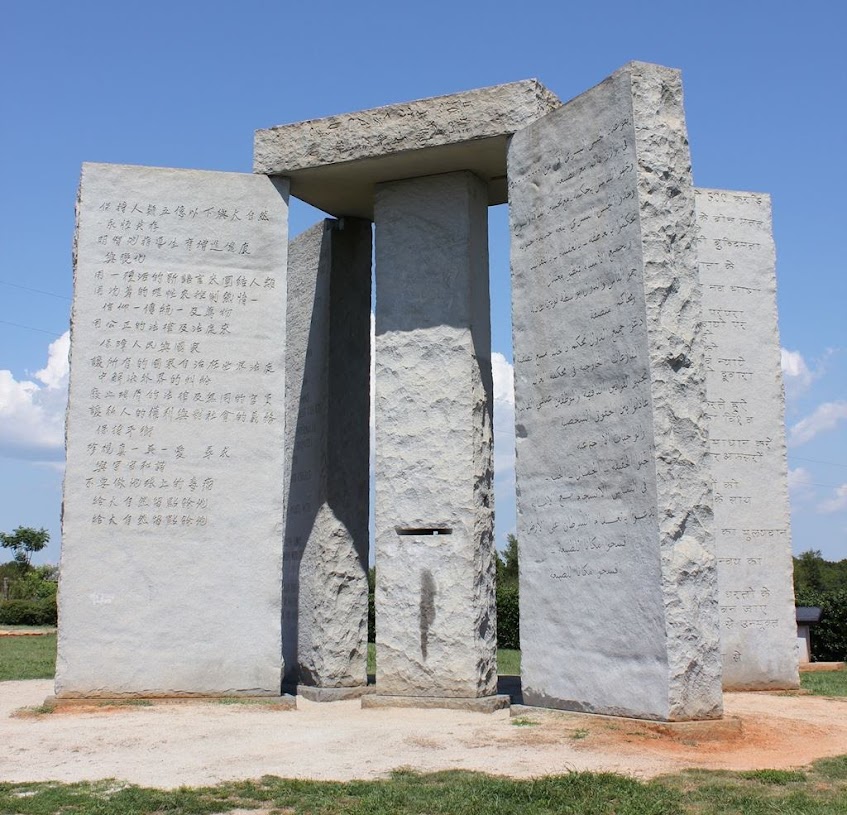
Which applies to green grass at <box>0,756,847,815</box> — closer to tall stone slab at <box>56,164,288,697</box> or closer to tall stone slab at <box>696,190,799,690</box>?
tall stone slab at <box>56,164,288,697</box>

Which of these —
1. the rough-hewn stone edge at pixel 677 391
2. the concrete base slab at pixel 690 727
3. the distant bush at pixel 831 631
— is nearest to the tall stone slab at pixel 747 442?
the rough-hewn stone edge at pixel 677 391

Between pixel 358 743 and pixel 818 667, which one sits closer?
pixel 358 743

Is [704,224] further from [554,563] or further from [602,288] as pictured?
[554,563]

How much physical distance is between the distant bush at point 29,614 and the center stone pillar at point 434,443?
56.6ft

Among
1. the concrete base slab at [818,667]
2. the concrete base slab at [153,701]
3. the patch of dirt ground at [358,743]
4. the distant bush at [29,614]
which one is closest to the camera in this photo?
the patch of dirt ground at [358,743]

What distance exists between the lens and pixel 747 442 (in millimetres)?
11031

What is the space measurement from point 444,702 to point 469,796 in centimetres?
407

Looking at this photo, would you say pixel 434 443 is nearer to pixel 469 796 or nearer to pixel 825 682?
pixel 469 796

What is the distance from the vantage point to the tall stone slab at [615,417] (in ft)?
23.9

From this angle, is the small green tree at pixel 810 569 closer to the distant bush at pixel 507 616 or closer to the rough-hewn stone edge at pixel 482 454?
the distant bush at pixel 507 616

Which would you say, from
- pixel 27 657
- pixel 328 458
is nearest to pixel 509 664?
pixel 328 458

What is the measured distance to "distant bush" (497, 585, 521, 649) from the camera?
1844cm

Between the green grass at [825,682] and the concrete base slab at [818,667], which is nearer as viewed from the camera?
the green grass at [825,682]

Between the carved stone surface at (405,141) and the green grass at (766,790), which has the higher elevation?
the carved stone surface at (405,141)
